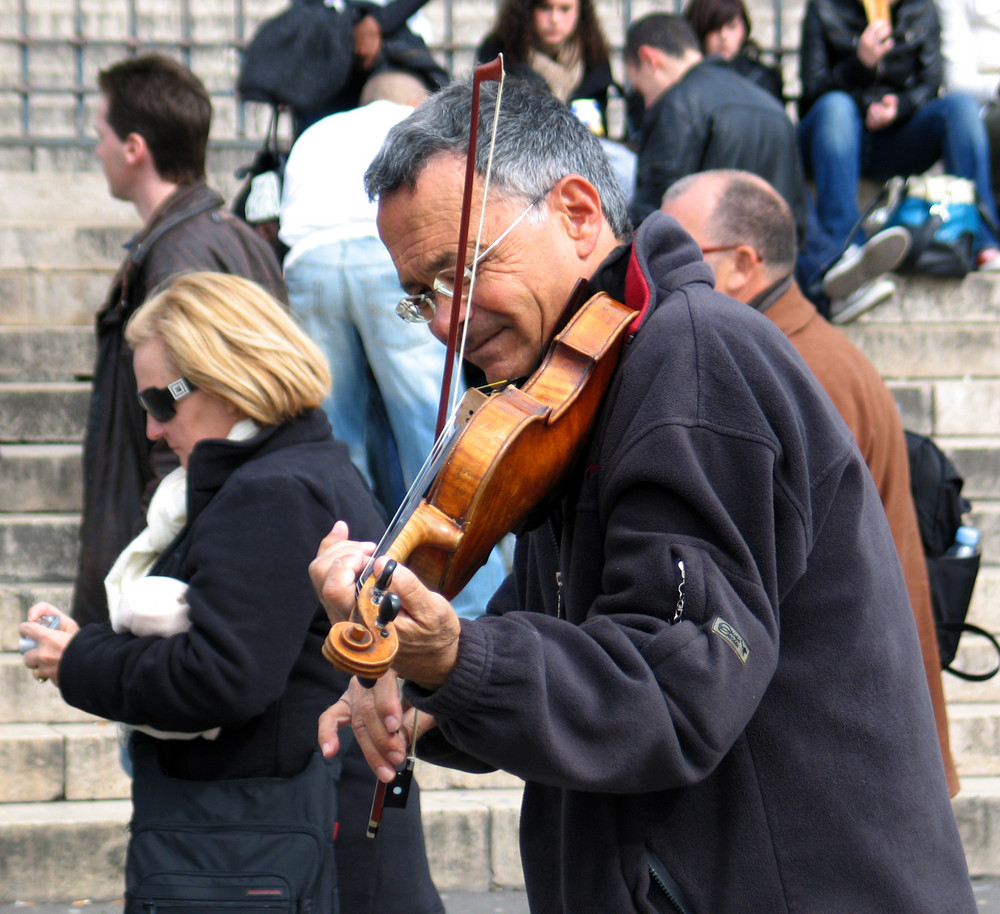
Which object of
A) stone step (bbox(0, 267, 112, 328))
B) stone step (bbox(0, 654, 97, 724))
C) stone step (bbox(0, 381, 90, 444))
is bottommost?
stone step (bbox(0, 654, 97, 724))

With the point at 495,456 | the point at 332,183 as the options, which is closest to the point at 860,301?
the point at 332,183

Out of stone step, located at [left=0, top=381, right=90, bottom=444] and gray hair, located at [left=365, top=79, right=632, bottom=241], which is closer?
gray hair, located at [left=365, top=79, right=632, bottom=241]

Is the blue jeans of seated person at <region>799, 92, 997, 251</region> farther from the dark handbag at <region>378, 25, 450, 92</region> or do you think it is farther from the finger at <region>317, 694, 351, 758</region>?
the finger at <region>317, 694, 351, 758</region>

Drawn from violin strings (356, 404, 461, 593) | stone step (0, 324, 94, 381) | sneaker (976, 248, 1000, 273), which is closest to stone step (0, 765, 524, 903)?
stone step (0, 324, 94, 381)

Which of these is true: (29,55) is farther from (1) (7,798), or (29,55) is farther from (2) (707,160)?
(1) (7,798)

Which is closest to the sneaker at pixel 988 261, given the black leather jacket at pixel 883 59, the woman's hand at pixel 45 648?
the black leather jacket at pixel 883 59

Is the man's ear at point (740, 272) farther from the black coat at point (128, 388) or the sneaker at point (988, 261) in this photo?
the sneaker at point (988, 261)

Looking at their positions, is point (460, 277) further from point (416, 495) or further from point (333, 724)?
point (333, 724)

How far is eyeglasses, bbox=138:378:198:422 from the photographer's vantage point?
2.56m

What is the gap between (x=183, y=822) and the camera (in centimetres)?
232

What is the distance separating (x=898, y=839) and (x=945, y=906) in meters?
0.10

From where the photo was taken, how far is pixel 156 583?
240cm

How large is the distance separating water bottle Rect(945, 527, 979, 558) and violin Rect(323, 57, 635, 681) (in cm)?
246

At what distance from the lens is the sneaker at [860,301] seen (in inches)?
227
